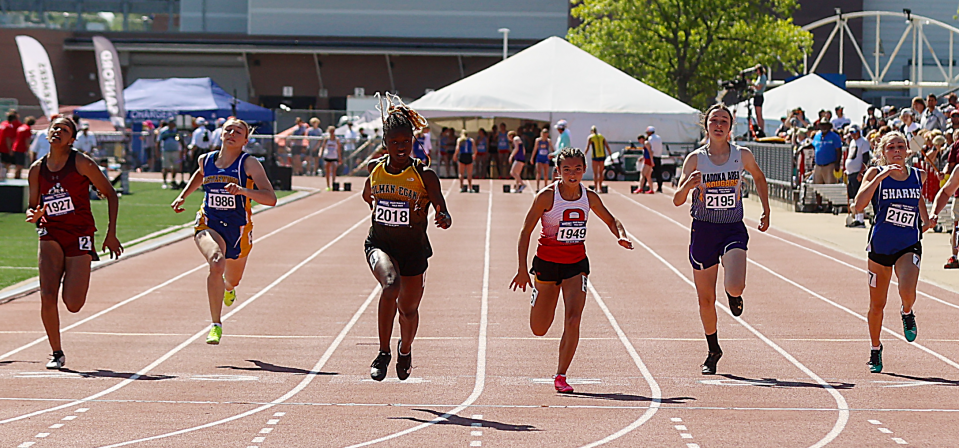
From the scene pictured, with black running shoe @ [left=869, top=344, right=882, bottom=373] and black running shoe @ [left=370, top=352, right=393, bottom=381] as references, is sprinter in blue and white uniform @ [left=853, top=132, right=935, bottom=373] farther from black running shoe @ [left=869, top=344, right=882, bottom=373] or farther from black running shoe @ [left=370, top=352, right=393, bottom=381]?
black running shoe @ [left=370, top=352, right=393, bottom=381]

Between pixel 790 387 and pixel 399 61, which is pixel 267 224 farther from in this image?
pixel 399 61

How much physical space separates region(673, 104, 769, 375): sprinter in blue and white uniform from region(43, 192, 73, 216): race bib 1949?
444 centimetres

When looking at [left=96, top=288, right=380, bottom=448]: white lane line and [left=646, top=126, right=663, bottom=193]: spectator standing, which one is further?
[left=646, top=126, right=663, bottom=193]: spectator standing

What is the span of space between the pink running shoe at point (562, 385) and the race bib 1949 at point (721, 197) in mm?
1794

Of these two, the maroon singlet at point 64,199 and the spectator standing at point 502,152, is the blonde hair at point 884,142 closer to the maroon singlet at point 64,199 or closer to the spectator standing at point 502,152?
the maroon singlet at point 64,199

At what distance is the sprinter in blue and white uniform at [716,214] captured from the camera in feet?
30.8

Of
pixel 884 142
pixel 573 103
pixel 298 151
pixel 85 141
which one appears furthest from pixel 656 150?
pixel 884 142

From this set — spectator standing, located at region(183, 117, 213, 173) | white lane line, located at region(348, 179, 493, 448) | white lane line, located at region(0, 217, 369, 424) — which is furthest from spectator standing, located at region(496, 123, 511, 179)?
white lane line, located at region(348, 179, 493, 448)

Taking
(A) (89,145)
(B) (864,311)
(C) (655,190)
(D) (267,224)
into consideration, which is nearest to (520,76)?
(C) (655,190)

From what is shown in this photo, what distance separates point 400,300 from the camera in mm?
8516

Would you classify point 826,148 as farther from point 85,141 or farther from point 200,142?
point 85,141

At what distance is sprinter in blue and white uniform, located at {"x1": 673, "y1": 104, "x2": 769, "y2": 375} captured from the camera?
9.39m

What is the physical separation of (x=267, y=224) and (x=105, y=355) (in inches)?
558

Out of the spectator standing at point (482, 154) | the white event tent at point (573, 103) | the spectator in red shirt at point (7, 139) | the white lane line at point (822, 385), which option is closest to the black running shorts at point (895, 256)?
the white lane line at point (822, 385)
